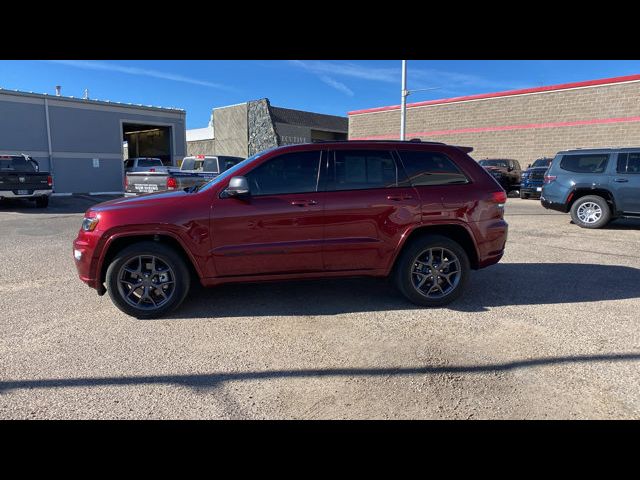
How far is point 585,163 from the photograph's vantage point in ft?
32.8

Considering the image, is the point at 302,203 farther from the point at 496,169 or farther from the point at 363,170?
the point at 496,169

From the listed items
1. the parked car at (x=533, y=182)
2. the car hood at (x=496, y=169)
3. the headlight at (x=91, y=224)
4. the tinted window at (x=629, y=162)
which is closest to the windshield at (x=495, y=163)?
the car hood at (x=496, y=169)

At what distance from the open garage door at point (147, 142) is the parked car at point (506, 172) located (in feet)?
66.8

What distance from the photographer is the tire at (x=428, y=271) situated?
460 centimetres

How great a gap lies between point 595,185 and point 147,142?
31.5 meters

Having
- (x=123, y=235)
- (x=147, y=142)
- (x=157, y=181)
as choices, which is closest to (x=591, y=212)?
(x=123, y=235)

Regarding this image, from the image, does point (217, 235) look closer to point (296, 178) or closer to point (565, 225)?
point (296, 178)

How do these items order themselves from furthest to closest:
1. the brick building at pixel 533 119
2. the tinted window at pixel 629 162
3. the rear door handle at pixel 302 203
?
the brick building at pixel 533 119 < the tinted window at pixel 629 162 < the rear door handle at pixel 302 203

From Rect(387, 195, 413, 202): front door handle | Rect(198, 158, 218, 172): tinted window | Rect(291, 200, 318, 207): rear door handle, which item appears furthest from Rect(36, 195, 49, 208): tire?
Rect(387, 195, 413, 202): front door handle

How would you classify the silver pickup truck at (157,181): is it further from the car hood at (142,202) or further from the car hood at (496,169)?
the car hood at (496,169)

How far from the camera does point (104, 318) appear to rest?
14.2ft

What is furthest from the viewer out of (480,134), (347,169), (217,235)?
(480,134)

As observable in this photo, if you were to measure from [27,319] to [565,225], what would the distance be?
1142 centimetres
